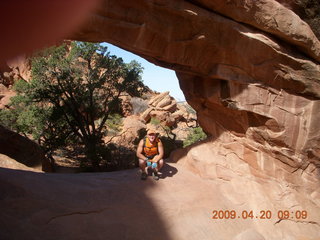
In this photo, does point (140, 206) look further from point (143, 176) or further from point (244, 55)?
point (244, 55)

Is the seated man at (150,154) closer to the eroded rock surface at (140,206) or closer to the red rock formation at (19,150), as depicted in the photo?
the eroded rock surface at (140,206)

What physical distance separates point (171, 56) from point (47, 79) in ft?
23.2

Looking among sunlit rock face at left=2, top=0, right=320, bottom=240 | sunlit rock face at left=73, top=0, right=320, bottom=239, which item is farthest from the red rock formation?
sunlit rock face at left=73, top=0, right=320, bottom=239

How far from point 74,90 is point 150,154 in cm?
657

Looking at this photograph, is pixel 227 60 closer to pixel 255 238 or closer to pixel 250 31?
pixel 250 31

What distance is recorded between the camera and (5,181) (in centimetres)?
438

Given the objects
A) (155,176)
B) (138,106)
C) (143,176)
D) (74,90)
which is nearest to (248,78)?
(155,176)

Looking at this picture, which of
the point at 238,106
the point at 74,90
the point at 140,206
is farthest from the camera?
the point at 74,90

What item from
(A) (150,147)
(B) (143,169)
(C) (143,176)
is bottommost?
(C) (143,176)

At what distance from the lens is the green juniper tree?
10359mm
